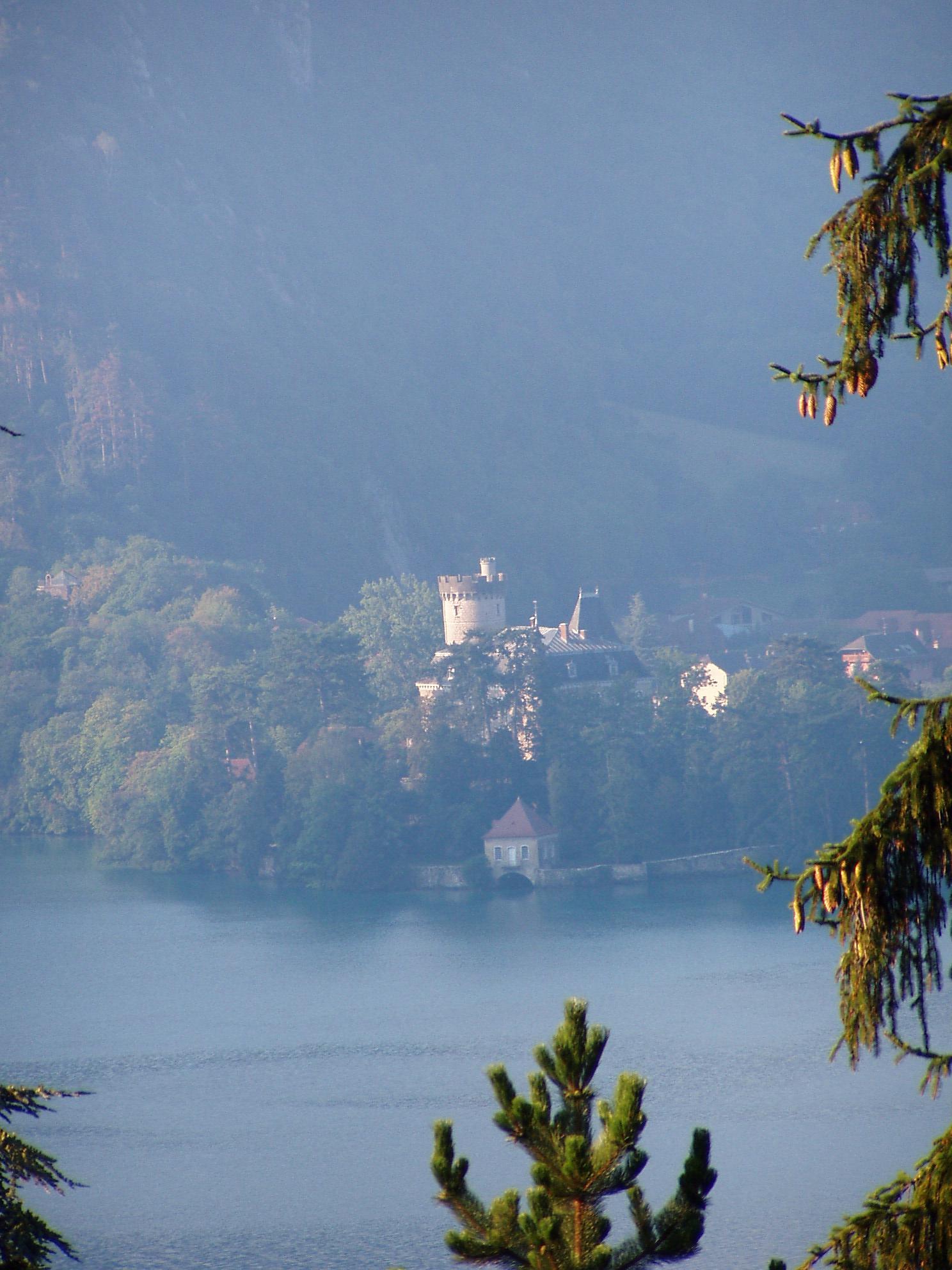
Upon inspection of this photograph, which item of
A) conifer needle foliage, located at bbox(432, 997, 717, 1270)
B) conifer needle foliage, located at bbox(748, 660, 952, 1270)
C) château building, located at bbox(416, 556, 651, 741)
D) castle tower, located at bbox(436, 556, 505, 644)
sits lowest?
conifer needle foliage, located at bbox(432, 997, 717, 1270)

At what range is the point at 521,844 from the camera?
41.2 metres

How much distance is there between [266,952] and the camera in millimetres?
34219

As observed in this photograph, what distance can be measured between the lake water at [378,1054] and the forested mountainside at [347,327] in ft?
114

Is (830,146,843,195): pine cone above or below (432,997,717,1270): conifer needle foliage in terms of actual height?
above

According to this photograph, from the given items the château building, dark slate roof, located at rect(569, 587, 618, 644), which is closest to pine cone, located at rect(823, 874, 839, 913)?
the château building

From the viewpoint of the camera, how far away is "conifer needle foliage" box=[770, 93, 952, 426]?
3.72m

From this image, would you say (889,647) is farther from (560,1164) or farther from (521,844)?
(560,1164)

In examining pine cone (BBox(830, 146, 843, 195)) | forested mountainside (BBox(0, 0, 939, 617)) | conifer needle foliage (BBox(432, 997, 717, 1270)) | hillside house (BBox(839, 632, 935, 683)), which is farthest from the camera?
forested mountainside (BBox(0, 0, 939, 617))

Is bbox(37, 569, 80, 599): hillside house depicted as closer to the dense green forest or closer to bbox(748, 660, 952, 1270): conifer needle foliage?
the dense green forest

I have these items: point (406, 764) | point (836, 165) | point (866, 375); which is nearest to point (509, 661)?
point (406, 764)

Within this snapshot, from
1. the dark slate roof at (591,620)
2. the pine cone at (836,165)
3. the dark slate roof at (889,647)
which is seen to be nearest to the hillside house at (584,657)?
the dark slate roof at (591,620)

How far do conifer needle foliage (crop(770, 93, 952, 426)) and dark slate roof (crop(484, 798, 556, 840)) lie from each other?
37.7 m

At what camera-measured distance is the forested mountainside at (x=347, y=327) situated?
83.9 m

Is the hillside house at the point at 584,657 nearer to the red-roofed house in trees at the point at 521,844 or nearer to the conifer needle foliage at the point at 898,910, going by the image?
the red-roofed house in trees at the point at 521,844
